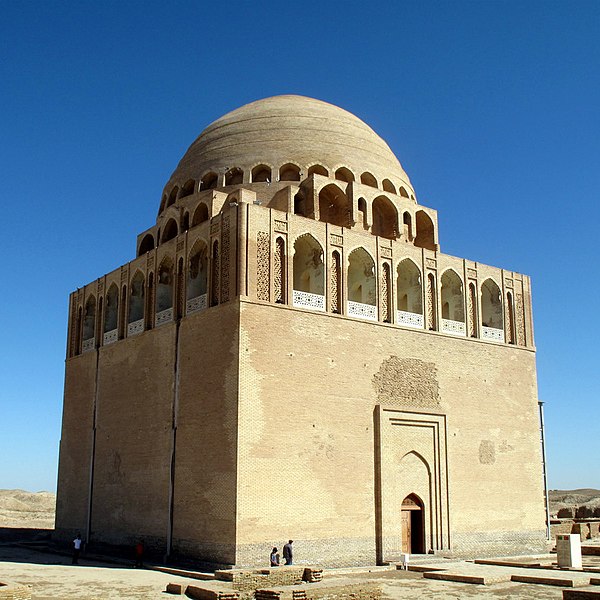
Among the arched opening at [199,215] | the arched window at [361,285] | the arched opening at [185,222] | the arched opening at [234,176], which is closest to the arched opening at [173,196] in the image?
the arched opening at [185,222]

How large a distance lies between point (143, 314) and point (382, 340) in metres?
6.47

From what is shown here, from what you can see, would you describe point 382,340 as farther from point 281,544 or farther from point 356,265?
point 281,544

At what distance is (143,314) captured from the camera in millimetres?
20141

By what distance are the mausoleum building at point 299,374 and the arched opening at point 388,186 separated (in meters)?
0.04

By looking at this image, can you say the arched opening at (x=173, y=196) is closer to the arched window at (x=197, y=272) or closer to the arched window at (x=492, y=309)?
the arched window at (x=197, y=272)

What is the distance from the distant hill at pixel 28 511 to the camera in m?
31.5

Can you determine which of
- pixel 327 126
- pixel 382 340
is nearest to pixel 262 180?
pixel 327 126

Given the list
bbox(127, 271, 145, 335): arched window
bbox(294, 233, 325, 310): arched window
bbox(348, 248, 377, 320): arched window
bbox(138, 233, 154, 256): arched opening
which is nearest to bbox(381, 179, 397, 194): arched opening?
bbox(348, 248, 377, 320): arched window

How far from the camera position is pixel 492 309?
69.6ft

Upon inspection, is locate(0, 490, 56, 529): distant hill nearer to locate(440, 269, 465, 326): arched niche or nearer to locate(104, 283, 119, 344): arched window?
locate(104, 283, 119, 344): arched window

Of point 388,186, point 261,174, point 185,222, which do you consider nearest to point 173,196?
point 185,222

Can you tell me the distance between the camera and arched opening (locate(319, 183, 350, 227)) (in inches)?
811

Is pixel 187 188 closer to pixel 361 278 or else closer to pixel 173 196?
pixel 173 196

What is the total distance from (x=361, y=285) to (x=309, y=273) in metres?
1.62
